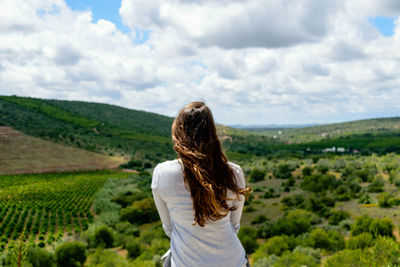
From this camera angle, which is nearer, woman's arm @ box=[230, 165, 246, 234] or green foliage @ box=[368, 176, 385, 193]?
woman's arm @ box=[230, 165, 246, 234]

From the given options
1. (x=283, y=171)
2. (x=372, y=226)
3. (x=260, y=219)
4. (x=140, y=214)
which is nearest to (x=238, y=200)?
(x=372, y=226)

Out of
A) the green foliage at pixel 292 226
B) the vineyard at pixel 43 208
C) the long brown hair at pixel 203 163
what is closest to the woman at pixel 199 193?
the long brown hair at pixel 203 163

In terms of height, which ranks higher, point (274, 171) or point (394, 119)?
point (394, 119)

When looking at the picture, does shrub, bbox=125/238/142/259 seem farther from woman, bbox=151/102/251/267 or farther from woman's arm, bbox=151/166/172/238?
woman, bbox=151/102/251/267

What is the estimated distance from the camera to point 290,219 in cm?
2317

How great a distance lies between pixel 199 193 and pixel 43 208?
129ft

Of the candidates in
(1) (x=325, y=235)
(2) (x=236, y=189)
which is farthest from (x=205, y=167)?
(1) (x=325, y=235)

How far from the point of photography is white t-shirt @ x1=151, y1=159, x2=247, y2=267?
1.85 m

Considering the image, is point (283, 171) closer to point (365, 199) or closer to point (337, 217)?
point (365, 199)

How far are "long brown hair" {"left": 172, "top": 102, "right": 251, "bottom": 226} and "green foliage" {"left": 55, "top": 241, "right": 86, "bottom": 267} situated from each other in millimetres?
18876

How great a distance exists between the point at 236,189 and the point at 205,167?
243mm

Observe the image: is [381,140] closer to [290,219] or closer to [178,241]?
[290,219]

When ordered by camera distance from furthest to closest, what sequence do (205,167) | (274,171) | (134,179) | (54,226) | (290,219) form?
1. (134,179)
2. (274,171)
3. (54,226)
4. (290,219)
5. (205,167)

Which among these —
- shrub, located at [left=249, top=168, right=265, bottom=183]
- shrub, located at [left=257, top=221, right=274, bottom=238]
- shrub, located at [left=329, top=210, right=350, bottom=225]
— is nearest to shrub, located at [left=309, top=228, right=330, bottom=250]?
shrub, located at [left=257, top=221, right=274, bottom=238]
